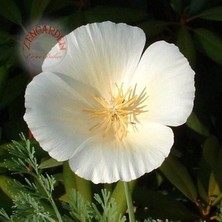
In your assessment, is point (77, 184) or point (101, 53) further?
point (77, 184)

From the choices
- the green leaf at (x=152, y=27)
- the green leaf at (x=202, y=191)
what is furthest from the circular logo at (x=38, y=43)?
the green leaf at (x=202, y=191)

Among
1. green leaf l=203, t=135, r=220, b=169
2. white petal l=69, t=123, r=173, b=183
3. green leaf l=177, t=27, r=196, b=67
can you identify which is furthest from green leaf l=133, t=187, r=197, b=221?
white petal l=69, t=123, r=173, b=183

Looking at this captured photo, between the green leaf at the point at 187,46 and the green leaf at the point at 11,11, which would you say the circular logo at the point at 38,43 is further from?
the green leaf at the point at 187,46

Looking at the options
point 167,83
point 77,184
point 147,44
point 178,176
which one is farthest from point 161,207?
point 167,83

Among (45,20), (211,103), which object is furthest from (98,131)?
(211,103)

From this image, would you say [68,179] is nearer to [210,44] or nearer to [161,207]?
[161,207]

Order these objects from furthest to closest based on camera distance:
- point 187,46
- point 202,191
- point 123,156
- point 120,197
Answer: point 202,191 < point 187,46 < point 120,197 < point 123,156

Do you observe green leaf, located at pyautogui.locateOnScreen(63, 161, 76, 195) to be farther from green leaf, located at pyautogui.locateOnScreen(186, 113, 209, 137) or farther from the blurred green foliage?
green leaf, located at pyautogui.locateOnScreen(186, 113, 209, 137)
